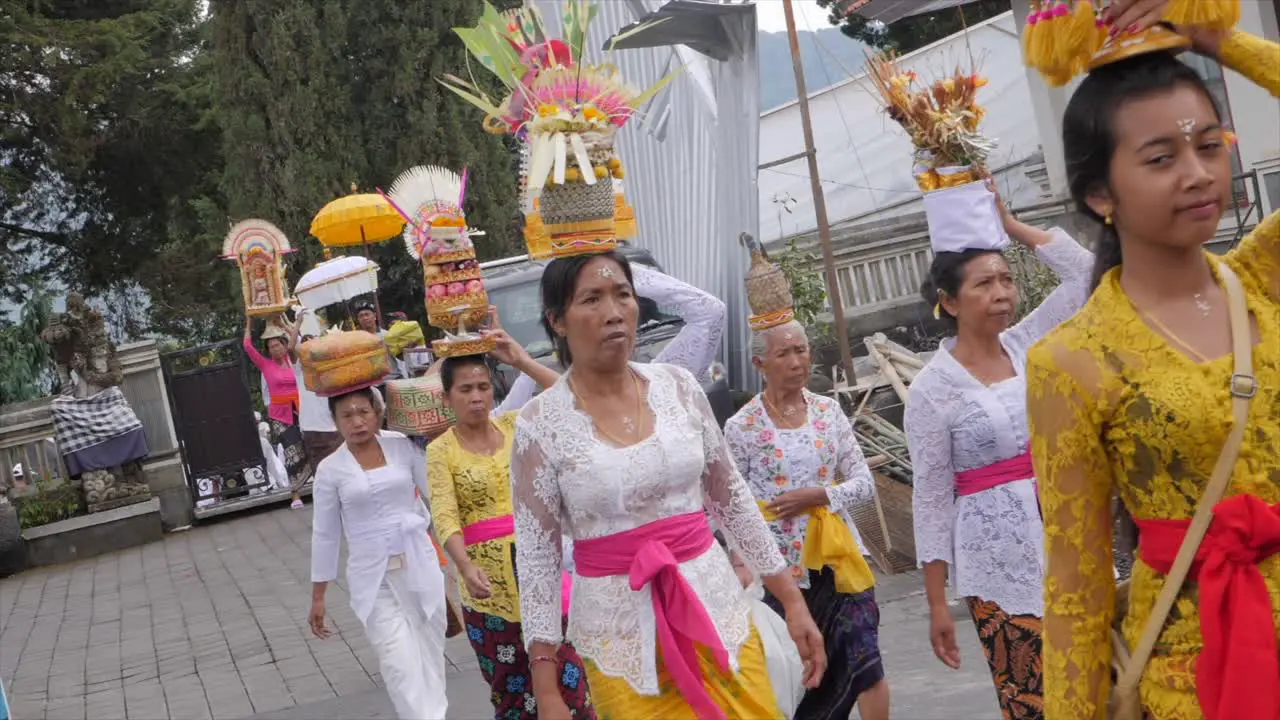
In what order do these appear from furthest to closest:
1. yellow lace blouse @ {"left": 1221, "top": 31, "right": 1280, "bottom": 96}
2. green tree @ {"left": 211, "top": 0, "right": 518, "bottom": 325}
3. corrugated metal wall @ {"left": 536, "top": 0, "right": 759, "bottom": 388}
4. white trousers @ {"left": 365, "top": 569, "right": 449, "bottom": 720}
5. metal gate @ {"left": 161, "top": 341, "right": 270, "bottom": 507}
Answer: green tree @ {"left": 211, "top": 0, "right": 518, "bottom": 325} → metal gate @ {"left": 161, "top": 341, "right": 270, "bottom": 507} → corrugated metal wall @ {"left": 536, "top": 0, "right": 759, "bottom": 388} → white trousers @ {"left": 365, "top": 569, "right": 449, "bottom": 720} → yellow lace blouse @ {"left": 1221, "top": 31, "right": 1280, "bottom": 96}

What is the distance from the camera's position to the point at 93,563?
52.3 feet

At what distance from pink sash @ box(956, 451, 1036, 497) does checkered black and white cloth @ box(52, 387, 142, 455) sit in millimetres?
14068

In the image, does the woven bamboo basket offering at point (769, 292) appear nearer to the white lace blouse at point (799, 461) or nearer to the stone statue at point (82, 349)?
the white lace blouse at point (799, 461)

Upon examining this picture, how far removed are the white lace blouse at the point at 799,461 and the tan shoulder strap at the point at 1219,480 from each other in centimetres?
330

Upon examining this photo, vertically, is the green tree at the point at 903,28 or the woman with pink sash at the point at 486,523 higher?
the green tree at the point at 903,28

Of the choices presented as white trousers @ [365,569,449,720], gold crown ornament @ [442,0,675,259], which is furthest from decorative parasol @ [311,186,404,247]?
gold crown ornament @ [442,0,675,259]

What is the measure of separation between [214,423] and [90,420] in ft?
5.14

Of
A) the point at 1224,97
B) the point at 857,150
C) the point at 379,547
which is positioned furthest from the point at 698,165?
the point at 857,150

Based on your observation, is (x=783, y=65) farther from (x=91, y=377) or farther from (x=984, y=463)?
(x=984, y=463)

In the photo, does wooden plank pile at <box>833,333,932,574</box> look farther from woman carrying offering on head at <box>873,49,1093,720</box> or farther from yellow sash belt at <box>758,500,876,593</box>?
woman carrying offering on head at <box>873,49,1093,720</box>

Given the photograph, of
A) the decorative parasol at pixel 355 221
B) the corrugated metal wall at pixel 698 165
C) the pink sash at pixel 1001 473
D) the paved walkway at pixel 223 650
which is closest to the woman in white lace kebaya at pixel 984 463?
the pink sash at pixel 1001 473

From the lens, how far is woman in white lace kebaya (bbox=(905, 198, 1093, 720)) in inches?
194

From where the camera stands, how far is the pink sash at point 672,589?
13.3 feet

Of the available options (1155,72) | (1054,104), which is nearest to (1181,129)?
(1155,72)
